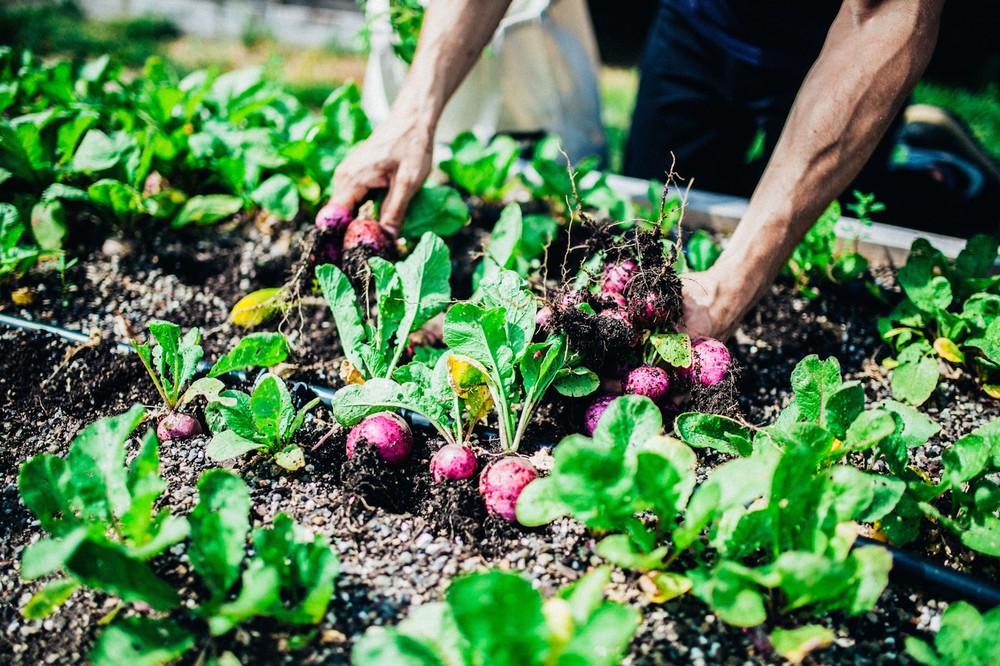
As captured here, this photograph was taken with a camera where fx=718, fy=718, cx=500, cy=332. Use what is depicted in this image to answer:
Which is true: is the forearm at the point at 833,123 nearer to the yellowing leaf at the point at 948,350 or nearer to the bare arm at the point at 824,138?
the bare arm at the point at 824,138

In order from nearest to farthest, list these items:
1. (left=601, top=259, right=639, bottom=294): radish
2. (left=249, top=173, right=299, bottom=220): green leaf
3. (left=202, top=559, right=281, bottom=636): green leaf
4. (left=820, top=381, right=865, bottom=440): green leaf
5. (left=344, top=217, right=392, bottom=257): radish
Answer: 1. (left=202, top=559, right=281, bottom=636): green leaf
2. (left=820, top=381, right=865, bottom=440): green leaf
3. (left=601, top=259, right=639, bottom=294): radish
4. (left=344, top=217, right=392, bottom=257): radish
5. (left=249, top=173, right=299, bottom=220): green leaf

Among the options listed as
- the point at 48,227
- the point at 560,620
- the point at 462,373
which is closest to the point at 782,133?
the point at 462,373

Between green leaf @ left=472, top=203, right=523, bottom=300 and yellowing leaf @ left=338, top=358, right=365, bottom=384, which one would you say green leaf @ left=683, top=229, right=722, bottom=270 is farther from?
yellowing leaf @ left=338, top=358, right=365, bottom=384

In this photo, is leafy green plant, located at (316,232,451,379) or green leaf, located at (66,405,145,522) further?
leafy green plant, located at (316,232,451,379)

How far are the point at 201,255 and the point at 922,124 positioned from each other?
12.1ft

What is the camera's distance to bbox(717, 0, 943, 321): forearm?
1.60 metres

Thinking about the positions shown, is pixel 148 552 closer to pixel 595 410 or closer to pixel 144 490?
pixel 144 490

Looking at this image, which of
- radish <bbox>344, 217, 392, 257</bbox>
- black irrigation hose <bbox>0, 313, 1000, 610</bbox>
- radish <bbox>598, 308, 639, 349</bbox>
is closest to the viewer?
black irrigation hose <bbox>0, 313, 1000, 610</bbox>

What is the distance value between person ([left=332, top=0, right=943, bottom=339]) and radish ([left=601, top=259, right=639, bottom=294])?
15 centimetres

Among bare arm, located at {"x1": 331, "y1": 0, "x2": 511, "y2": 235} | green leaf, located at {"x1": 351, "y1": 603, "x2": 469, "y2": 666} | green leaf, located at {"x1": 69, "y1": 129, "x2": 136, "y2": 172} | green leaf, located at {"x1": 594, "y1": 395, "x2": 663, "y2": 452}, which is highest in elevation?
bare arm, located at {"x1": 331, "y1": 0, "x2": 511, "y2": 235}

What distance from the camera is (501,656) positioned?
0.98 meters

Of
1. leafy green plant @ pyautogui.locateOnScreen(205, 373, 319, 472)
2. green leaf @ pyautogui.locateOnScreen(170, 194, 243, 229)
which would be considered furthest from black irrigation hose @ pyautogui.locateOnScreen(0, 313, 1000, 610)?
green leaf @ pyautogui.locateOnScreen(170, 194, 243, 229)

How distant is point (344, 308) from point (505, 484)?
2.17 feet

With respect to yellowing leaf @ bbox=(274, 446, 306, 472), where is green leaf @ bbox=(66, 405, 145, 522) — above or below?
above
